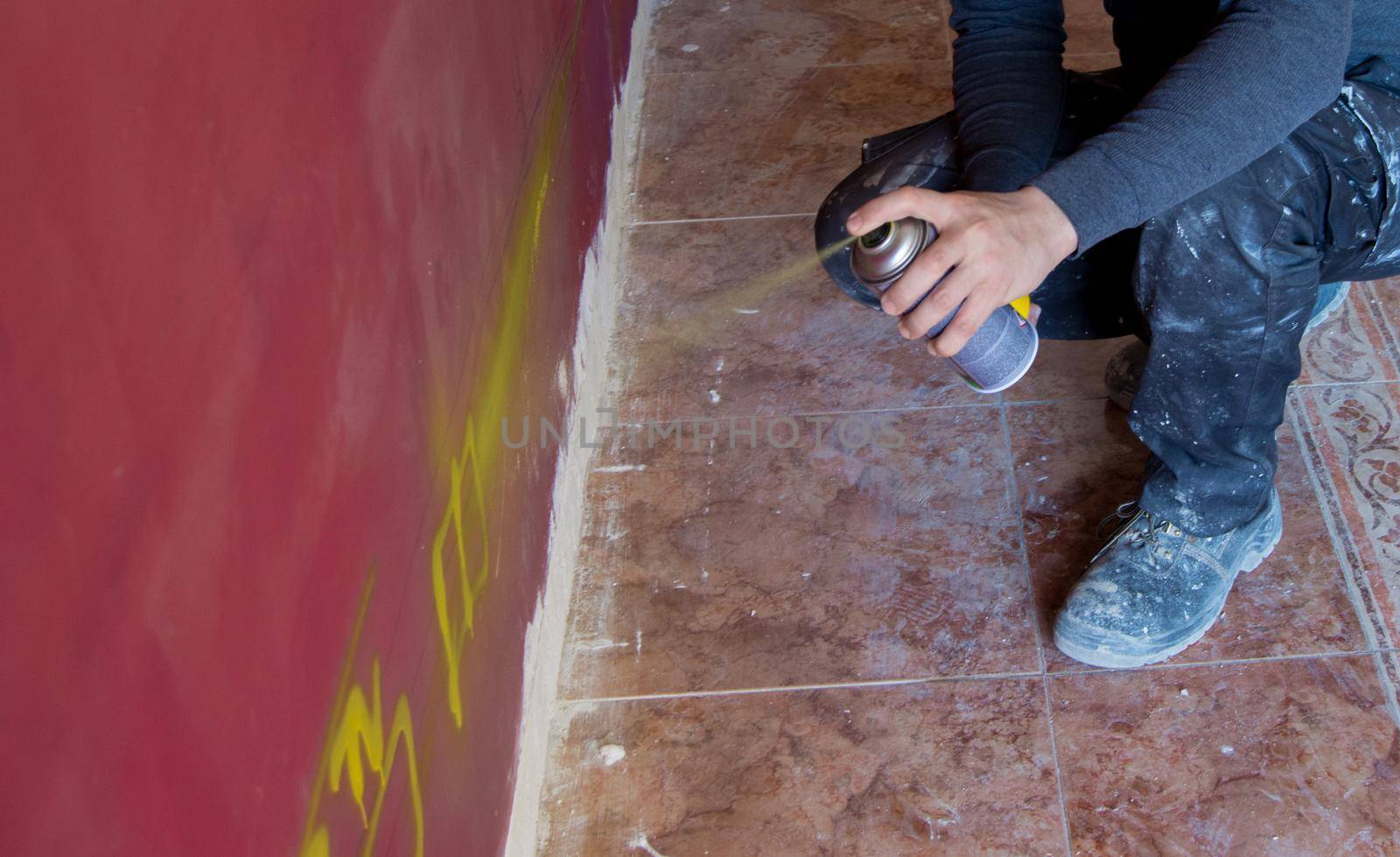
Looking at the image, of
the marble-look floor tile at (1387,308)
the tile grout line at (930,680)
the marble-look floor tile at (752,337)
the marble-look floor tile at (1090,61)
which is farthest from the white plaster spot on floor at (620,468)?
the marble-look floor tile at (1090,61)

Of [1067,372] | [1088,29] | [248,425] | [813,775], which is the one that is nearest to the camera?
[248,425]

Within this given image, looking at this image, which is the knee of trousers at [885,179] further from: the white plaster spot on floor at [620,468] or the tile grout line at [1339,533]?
the tile grout line at [1339,533]

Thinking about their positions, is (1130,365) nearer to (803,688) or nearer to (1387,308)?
(1387,308)

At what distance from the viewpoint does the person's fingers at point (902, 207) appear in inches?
42.7

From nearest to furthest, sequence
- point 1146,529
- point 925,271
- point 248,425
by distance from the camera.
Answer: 1. point 248,425
2. point 925,271
3. point 1146,529

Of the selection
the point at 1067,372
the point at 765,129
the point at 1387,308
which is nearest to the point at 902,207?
the point at 1067,372

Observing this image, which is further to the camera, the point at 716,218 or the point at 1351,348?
the point at 716,218

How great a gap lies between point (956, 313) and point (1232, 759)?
677mm

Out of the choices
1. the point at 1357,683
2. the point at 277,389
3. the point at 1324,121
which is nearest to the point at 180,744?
the point at 277,389

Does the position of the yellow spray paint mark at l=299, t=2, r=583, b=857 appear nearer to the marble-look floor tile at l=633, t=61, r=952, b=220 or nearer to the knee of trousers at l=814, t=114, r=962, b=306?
the knee of trousers at l=814, t=114, r=962, b=306

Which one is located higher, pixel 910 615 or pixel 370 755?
pixel 370 755

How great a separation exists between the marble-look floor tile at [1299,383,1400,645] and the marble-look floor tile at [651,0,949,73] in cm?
117

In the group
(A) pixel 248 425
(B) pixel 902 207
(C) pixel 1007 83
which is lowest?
(C) pixel 1007 83

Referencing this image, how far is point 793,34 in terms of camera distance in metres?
2.77
